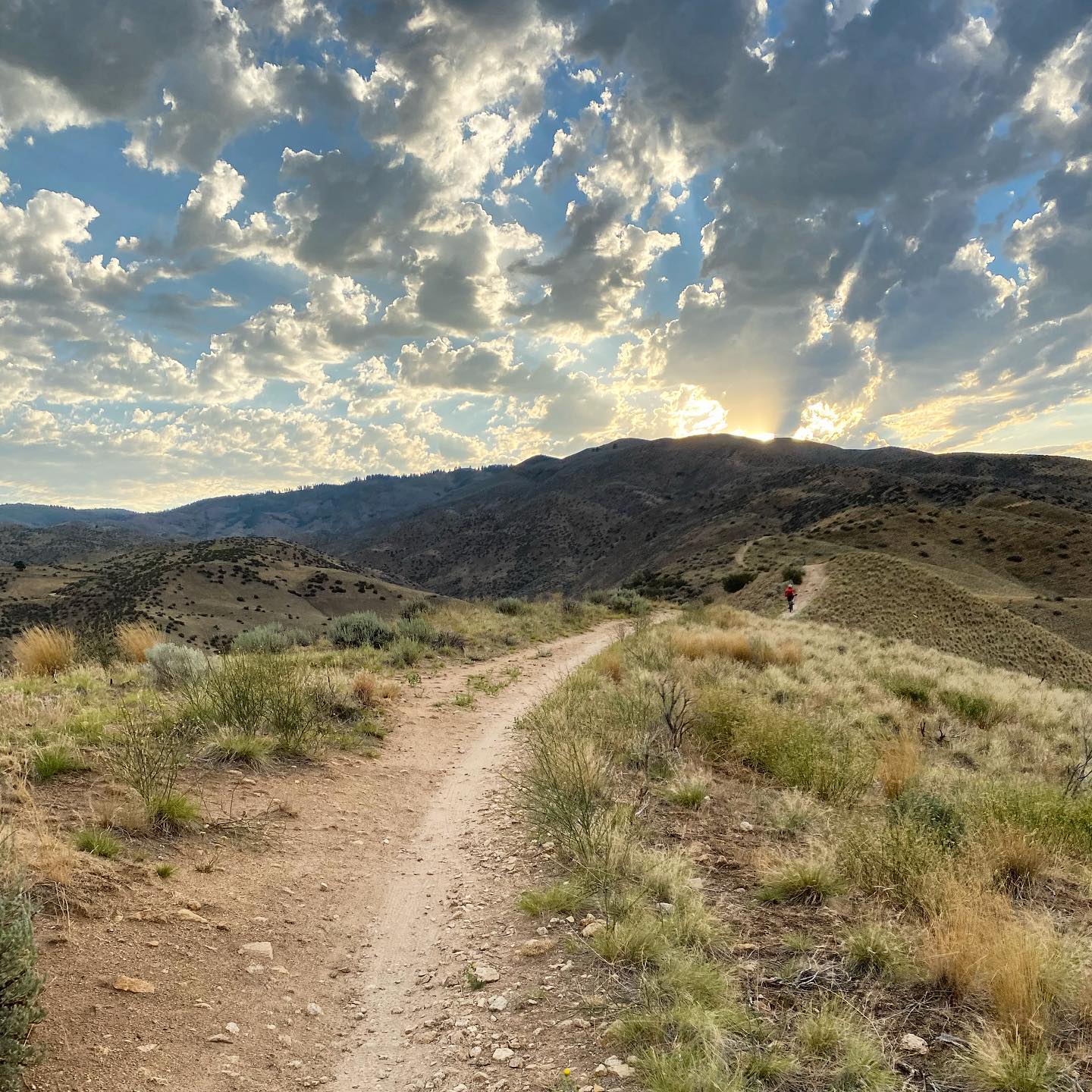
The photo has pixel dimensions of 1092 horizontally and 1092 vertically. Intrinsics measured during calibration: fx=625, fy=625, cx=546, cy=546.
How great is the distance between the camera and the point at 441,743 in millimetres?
10211

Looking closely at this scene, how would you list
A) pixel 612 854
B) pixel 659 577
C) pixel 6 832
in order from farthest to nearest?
pixel 659 577, pixel 612 854, pixel 6 832

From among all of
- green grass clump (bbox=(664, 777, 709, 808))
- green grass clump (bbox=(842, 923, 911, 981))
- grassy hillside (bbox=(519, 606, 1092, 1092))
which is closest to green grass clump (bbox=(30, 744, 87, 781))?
grassy hillside (bbox=(519, 606, 1092, 1092))

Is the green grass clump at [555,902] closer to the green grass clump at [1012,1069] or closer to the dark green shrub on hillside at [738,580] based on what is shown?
the green grass clump at [1012,1069]

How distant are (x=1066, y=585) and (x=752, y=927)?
62952 millimetres

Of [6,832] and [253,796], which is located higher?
[6,832]

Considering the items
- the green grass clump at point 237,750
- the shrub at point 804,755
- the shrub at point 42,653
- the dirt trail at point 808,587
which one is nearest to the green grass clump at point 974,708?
the shrub at point 804,755

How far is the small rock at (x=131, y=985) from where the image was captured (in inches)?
141

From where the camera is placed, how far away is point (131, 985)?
142 inches

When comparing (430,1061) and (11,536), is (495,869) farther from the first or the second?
(11,536)

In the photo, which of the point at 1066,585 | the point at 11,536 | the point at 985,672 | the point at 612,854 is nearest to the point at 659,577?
the point at 1066,585

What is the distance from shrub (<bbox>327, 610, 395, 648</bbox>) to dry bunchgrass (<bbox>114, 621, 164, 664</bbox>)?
5.52 meters

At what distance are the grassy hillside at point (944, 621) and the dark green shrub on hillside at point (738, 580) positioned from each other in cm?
1222

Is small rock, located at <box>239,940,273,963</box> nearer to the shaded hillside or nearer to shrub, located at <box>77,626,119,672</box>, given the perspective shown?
shrub, located at <box>77,626,119,672</box>

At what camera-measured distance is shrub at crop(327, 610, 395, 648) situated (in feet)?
59.7
